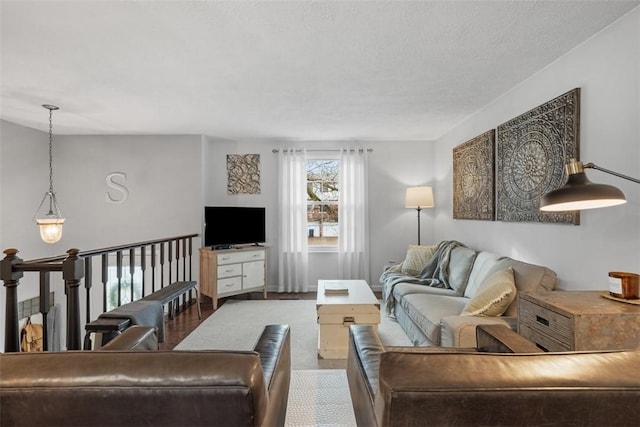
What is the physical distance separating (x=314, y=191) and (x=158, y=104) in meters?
2.70

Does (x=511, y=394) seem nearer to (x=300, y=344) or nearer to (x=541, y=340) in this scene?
(x=541, y=340)

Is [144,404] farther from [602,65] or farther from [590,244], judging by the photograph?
[602,65]

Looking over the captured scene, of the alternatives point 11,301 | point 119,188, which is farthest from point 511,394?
point 119,188

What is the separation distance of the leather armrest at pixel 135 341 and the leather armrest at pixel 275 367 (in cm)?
54

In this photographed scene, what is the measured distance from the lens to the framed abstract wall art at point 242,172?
215 inches

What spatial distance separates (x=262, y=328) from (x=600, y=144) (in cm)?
342

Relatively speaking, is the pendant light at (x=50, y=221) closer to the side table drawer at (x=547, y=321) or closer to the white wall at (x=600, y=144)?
the side table drawer at (x=547, y=321)

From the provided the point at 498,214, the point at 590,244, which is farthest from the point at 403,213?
the point at 590,244

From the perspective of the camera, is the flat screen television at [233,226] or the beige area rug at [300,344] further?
the flat screen television at [233,226]

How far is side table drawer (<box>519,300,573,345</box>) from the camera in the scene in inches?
63.9

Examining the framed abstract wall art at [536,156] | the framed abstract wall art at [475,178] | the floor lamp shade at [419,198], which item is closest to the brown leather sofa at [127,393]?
the framed abstract wall art at [536,156]

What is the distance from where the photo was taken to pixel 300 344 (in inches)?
130

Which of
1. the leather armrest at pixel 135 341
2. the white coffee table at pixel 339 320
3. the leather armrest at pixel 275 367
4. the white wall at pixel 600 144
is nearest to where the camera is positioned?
the leather armrest at pixel 275 367

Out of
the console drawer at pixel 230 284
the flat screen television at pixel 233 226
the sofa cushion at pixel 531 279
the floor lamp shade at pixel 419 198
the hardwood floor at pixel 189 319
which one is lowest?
the hardwood floor at pixel 189 319
